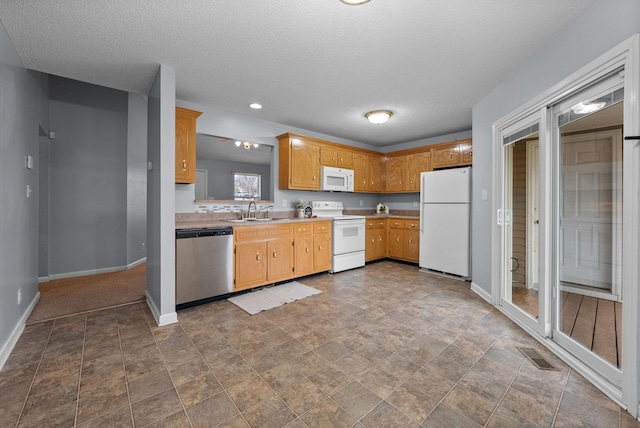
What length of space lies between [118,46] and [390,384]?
3.43m

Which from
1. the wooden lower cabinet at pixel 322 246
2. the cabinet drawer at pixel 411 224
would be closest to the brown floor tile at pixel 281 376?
the wooden lower cabinet at pixel 322 246

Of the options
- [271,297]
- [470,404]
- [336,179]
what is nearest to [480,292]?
[470,404]

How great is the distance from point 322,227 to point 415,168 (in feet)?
7.75

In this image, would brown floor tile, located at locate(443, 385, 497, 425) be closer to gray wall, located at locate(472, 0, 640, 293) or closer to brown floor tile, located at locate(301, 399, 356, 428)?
brown floor tile, located at locate(301, 399, 356, 428)

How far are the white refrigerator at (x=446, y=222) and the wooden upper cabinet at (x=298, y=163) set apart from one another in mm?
1924

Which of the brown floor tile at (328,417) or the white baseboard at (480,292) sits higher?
the white baseboard at (480,292)

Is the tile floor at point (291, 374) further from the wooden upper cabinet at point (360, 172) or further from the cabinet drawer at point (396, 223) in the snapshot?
the wooden upper cabinet at point (360, 172)

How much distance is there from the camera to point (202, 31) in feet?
7.13

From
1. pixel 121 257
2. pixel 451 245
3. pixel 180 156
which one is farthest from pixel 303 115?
pixel 121 257

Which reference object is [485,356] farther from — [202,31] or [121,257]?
[121,257]

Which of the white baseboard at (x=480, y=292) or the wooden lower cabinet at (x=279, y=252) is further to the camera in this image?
the wooden lower cabinet at (x=279, y=252)

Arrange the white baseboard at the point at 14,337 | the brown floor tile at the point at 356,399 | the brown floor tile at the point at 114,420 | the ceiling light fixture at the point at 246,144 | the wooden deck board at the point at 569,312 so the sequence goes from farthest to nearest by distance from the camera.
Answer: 1. the ceiling light fixture at the point at 246,144
2. the wooden deck board at the point at 569,312
3. the white baseboard at the point at 14,337
4. the brown floor tile at the point at 356,399
5. the brown floor tile at the point at 114,420

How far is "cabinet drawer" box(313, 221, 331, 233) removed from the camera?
442cm

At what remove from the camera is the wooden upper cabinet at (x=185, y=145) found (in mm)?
3340
